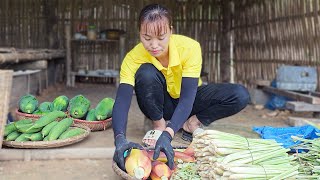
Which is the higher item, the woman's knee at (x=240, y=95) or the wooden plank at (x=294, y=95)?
the woman's knee at (x=240, y=95)

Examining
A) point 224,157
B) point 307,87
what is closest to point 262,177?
point 224,157

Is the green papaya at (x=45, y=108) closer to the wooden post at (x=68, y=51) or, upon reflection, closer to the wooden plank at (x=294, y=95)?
the wooden plank at (x=294, y=95)

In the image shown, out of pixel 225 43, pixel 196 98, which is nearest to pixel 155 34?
pixel 196 98

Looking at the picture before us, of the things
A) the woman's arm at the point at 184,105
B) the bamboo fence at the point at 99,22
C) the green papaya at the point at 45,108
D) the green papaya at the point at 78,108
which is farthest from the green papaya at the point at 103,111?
the bamboo fence at the point at 99,22

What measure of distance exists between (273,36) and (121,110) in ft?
16.6

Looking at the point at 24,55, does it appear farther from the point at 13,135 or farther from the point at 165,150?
the point at 165,150

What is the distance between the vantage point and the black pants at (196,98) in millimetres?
2770

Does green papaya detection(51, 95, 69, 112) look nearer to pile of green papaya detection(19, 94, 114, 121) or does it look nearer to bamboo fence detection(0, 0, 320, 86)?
pile of green papaya detection(19, 94, 114, 121)

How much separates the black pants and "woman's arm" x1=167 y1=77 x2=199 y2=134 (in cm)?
33

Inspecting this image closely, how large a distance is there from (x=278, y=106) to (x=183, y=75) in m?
3.93

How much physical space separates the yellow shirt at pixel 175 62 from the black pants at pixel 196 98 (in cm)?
6

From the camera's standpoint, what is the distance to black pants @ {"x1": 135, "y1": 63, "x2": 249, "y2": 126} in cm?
277

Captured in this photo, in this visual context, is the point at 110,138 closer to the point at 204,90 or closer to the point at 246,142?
the point at 204,90

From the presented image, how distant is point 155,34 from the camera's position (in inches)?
89.4
